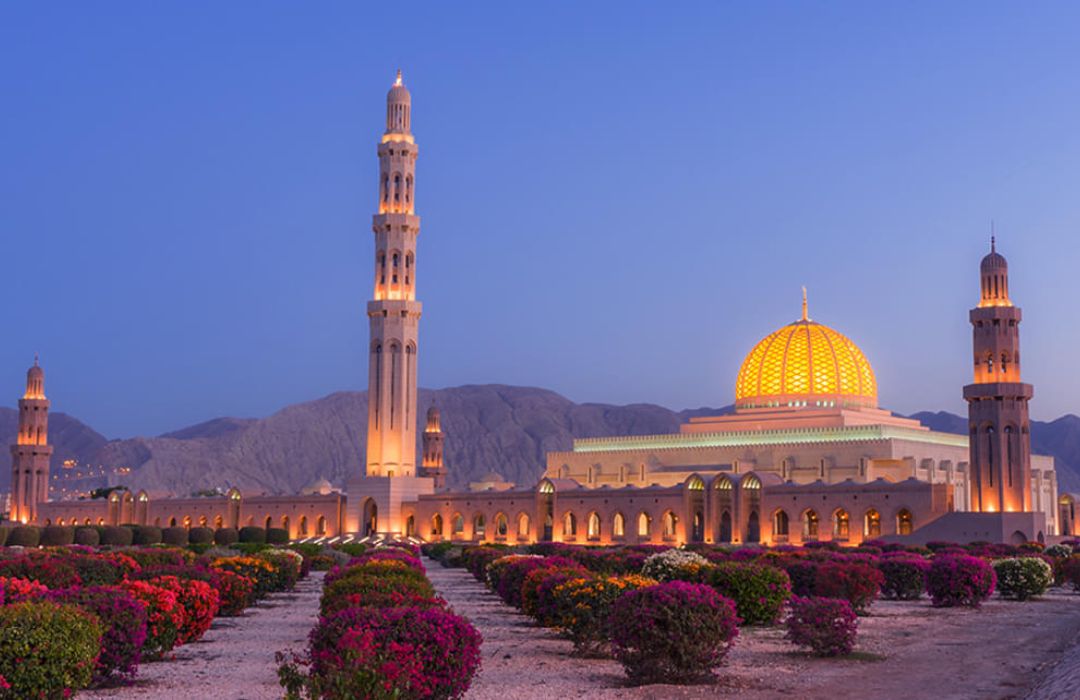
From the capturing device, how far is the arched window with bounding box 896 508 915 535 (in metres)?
44.0

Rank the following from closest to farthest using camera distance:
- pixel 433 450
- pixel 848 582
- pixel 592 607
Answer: pixel 592 607, pixel 848 582, pixel 433 450

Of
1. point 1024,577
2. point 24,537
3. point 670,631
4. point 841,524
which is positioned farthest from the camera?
point 841,524

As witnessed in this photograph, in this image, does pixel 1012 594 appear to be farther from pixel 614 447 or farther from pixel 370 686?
pixel 614 447

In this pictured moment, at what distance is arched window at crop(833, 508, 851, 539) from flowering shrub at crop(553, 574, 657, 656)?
111 ft

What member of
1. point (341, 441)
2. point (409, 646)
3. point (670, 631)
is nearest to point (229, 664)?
point (670, 631)

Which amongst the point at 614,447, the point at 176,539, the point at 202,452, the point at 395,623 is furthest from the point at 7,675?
the point at 202,452

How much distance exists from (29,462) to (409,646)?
228ft

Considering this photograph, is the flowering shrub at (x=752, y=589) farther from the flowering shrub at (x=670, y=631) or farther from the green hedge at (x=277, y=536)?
the green hedge at (x=277, y=536)

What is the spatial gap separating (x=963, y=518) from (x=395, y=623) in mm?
36873

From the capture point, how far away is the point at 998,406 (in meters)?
44.7

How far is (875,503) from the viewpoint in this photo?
1770 inches

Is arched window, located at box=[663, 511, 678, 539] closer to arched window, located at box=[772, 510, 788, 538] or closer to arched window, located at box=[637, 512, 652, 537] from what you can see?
arched window, located at box=[637, 512, 652, 537]

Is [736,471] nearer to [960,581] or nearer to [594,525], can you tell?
[594,525]

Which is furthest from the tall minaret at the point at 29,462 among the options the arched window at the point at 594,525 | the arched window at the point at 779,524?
the arched window at the point at 779,524
